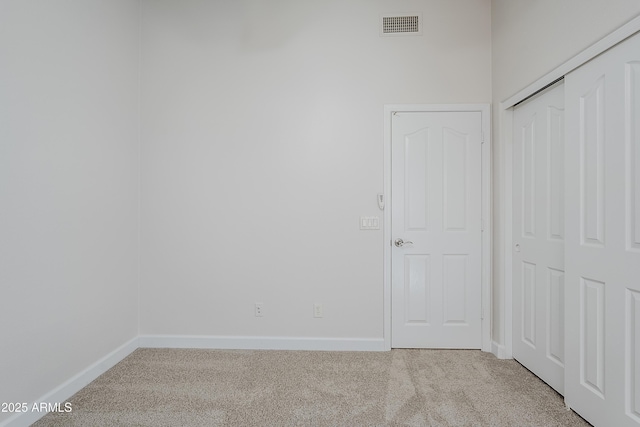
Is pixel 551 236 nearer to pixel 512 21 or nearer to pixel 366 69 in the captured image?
pixel 512 21

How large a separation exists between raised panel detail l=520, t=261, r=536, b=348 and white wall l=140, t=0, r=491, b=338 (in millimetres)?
1103

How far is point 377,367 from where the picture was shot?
241 cm

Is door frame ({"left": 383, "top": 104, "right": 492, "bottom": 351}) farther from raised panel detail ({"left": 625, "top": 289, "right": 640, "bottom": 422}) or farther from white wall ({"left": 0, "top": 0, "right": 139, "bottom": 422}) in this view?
white wall ({"left": 0, "top": 0, "right": 139, "bottom": 422})

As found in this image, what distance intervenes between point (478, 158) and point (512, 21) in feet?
3.50

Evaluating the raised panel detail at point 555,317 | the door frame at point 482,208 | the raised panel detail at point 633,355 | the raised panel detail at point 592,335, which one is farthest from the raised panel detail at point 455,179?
the raised panel detail at point 633,355

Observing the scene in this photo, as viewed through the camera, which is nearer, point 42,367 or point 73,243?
A: point 42,367

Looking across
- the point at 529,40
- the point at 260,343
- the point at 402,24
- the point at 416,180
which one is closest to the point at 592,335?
the point at 416,180

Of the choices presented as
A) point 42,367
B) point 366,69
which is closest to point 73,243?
point 42,367

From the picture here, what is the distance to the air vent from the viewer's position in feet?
8.98

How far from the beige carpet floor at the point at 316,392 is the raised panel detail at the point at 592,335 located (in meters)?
0.27

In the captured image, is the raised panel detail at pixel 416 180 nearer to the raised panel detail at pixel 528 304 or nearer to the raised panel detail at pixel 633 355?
the raised panel detail at pixel 528 304

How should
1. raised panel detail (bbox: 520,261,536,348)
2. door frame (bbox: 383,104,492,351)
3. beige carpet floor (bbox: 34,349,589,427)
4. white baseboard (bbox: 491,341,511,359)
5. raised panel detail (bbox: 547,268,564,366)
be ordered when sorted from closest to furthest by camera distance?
beige carpet floor (bbox: 34,349,589,427) → raised panel detail (bbox: 547,268,564,366) → raised panel detail (bbox: 520,261,536,348) → white baseboard (bbox: 491,341,511,359) → door frame (bbox: 383,104,492,351)

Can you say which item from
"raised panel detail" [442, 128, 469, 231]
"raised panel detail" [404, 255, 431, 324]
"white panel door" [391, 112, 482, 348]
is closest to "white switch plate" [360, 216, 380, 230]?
"white panel door" [391, 112, 482, 348]

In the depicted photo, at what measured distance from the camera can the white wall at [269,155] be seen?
2.77m
